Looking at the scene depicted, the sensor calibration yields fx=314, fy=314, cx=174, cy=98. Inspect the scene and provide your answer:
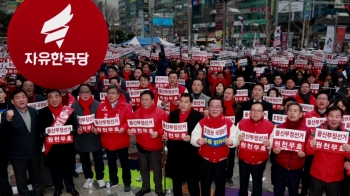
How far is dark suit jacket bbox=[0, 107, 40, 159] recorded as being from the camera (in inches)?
182

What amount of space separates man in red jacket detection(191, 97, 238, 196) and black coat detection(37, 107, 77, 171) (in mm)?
2023

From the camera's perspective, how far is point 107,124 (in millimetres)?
5121

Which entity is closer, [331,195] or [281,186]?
[331,195]

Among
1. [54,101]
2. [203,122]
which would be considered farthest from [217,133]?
[54,101]

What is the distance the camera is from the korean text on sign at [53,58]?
165 inches

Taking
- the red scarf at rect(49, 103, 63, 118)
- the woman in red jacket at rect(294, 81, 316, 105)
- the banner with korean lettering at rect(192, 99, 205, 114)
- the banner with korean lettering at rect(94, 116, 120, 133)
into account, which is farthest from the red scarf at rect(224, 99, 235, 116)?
the red scarf at rect(49, 103, 63, 118)

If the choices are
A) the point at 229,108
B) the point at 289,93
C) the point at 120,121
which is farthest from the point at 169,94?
the point at 289,93

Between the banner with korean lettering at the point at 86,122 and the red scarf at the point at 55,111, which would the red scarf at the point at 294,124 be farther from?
the red scarf at the point at 55,111

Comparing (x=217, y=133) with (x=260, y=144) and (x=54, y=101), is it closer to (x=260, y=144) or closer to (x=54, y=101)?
(x=260, y=144)

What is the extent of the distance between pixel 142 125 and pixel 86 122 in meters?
0.98

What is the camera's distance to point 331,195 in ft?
13.6

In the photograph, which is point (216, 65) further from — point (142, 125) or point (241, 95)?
point (142, 125)

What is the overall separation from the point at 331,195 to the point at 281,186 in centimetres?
65

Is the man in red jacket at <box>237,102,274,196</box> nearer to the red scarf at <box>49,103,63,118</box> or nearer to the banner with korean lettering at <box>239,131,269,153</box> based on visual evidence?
the banner with korean lettering at <box>239,131,269,153</box>
